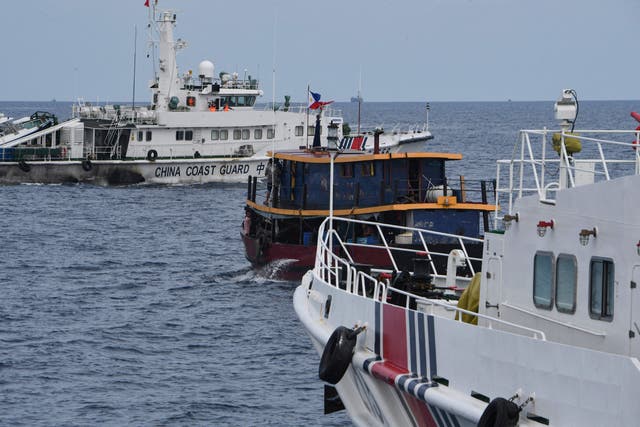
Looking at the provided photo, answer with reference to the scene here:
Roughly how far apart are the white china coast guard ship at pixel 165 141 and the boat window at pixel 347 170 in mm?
29588

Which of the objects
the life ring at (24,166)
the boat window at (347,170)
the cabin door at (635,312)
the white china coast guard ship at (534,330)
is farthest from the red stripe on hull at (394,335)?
the life ring at (24,166)

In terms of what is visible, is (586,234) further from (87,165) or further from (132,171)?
(132,171)

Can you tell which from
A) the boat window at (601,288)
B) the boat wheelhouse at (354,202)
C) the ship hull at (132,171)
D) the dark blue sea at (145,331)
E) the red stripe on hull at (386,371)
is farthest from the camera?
the ship hull at (132,171)

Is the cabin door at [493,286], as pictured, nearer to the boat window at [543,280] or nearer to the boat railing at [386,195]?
the boat window at [543,280]

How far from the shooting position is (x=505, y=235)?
1391cm

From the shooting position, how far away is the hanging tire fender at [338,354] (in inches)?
616

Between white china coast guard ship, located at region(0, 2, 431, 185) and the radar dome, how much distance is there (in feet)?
1.16

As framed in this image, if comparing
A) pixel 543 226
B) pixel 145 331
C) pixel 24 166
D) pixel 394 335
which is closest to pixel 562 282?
pixel 543 226

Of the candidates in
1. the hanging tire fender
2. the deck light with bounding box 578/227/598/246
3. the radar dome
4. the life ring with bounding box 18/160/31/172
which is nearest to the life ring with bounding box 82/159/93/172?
the life ring with bounding box 18/160/31/172

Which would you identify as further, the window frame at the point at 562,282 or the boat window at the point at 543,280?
the boat window at the point at 543,280

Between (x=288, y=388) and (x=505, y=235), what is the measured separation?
9.46m

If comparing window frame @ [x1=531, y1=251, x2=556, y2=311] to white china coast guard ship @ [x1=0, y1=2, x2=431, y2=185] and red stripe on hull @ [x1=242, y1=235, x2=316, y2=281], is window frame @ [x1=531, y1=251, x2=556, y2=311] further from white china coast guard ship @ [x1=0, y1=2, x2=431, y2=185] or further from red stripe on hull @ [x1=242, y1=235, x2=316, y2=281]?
white china coast guard ship @ [x1=0, y1=2, x2=431, y2=185]

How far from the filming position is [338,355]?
15648 mm

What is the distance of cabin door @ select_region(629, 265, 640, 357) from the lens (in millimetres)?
11711
